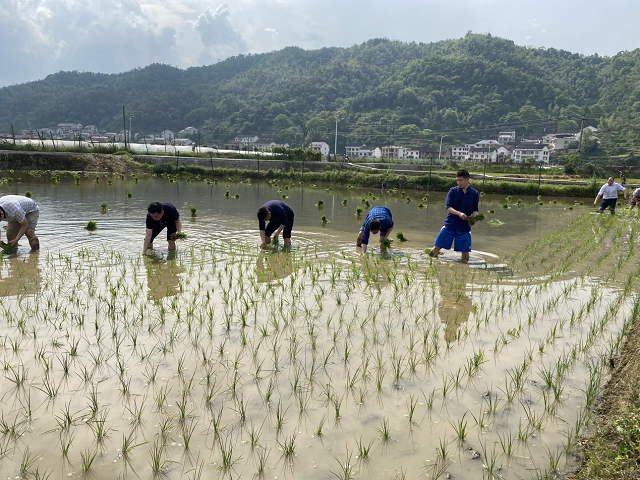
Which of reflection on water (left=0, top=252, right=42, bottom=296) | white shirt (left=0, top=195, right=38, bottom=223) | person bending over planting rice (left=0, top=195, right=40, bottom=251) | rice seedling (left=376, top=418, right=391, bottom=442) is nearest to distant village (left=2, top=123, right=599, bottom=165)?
person bending over planting rice (left=0, top=195, right=40, bottom=251)

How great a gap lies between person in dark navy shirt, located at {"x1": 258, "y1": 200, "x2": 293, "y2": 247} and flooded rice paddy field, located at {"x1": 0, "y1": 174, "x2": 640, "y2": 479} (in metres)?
0.63

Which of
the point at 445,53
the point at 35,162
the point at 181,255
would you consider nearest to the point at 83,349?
the point at 181,255

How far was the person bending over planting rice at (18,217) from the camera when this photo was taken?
8.09m

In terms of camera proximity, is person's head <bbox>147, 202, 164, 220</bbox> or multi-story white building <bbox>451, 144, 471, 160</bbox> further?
multi-story white building <bbox>451, 144, 471, 160</bbox>

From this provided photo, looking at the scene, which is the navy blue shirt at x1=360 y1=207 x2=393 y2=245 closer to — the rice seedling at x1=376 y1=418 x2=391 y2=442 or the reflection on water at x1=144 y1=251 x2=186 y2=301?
the reflection on water at x1=144 y1=251 x2=186 y2=301

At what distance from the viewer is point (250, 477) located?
112 inches

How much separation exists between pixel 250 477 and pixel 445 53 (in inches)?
6434

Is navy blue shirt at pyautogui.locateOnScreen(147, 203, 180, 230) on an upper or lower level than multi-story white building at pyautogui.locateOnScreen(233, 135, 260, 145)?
lower

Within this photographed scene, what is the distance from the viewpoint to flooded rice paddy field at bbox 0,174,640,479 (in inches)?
120

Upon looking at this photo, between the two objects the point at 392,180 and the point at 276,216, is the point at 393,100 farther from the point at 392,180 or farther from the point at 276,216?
the point at 276,216

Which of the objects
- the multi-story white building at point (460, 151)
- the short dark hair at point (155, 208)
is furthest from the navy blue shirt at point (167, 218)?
the multi-story white building at point (460, 151)

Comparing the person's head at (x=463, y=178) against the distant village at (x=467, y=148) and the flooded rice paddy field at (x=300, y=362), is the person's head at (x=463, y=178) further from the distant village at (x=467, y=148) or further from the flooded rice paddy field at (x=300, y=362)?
the distant village at (x=467, y=148)

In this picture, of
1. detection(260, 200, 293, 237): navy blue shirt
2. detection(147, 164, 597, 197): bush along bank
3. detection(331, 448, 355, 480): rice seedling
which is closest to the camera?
detection(331, 448, 355, 480): rice seedling

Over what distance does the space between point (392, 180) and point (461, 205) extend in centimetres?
2201
